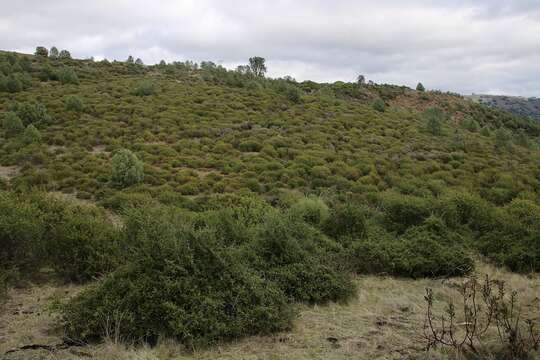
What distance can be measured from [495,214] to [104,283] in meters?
10.7

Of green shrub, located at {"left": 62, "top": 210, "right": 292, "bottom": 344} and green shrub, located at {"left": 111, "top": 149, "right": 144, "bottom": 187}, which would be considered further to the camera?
green shrub, located at {"left": 111, "top": 149, "right": 144, "bottom": 187}

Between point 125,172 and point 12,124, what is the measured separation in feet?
34.4

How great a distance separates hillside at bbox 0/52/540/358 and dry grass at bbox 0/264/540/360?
59mm

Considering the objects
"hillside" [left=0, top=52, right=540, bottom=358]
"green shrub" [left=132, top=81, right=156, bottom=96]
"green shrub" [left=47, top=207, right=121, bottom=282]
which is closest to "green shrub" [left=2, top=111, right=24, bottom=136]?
"hillside" [left=0, top=52, right=540, bottom=358]

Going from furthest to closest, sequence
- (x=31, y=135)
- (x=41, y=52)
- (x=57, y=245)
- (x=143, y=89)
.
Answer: (x=41, y=52) → (x=143, y=89) → (x=31, y=135) → (x=57, y=245)

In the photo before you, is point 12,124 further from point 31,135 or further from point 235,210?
point 235,210

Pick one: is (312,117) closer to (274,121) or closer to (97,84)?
(274,121)

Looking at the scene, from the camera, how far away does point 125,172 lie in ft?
59.2

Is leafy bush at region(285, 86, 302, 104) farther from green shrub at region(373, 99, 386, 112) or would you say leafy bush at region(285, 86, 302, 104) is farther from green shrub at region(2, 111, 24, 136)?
green shrub at region(2, 111, 24, 136)

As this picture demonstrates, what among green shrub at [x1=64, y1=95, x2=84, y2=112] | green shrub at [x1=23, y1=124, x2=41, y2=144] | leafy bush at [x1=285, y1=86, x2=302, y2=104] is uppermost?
leafy bush at [x1=285, y1=86, x2=302, y2=104]

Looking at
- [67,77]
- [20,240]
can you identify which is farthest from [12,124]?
[20,240]

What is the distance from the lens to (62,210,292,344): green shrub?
5984 mm

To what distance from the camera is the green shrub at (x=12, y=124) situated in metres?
23.7

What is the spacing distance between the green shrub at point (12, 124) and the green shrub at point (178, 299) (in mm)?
21059
